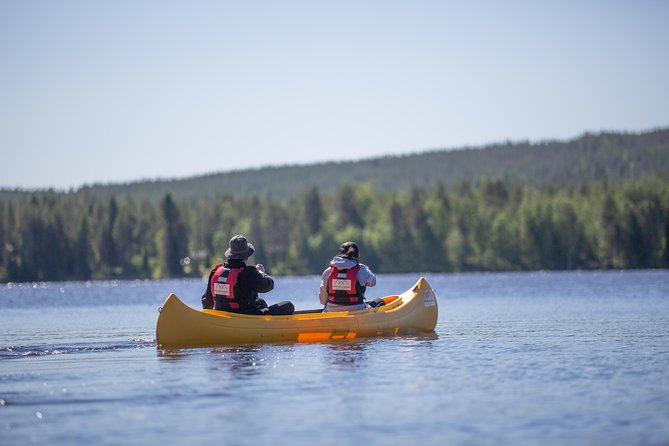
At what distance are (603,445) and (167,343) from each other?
1141 cm

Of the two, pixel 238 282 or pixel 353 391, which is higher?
pixel 238 282

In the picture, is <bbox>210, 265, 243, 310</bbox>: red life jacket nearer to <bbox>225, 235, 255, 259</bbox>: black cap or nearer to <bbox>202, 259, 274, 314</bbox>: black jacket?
<bbox>202, 259, 274, 314</bbox>: black jacket

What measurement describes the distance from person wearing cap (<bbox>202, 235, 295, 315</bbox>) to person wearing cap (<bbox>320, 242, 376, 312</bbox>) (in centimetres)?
170

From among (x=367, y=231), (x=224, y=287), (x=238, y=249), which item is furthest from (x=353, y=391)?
(x=367, y=231)

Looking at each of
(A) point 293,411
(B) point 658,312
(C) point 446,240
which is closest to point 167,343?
(A) point 293,411

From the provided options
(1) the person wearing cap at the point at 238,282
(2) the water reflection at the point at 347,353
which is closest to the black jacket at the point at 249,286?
(1) the person wearing cap at the point at 238,282

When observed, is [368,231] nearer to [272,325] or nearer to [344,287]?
[344,287]

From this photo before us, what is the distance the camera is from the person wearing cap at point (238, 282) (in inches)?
801

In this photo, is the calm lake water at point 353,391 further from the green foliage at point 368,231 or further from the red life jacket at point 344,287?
the green foliage at point 368,231

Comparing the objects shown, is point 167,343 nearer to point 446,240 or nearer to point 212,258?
point 446,240

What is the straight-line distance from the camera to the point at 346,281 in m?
22.2

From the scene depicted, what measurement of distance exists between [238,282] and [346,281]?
2631 mm

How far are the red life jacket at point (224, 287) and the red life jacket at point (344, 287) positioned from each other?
2.33 m

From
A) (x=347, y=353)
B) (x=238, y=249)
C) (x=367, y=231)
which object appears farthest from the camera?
(x=367, y=231)
